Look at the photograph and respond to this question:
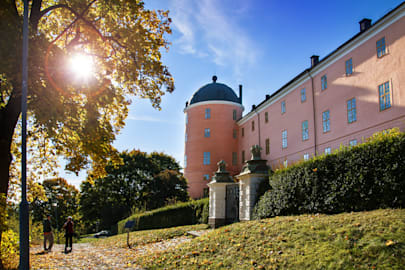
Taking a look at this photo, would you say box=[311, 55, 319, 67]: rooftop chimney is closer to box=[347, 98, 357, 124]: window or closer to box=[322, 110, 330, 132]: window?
box=[322, 110, 330, 132]: window

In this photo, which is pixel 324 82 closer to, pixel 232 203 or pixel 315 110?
pixel 315 110

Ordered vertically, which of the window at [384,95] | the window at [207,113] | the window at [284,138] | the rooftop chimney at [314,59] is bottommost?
the window at [284,138]

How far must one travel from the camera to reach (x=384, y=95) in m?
19.7

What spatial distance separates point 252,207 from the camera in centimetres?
1337

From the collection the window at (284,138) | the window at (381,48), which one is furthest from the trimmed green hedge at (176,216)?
the window at (381,48)

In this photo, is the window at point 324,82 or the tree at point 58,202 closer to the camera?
the window at point 324,82

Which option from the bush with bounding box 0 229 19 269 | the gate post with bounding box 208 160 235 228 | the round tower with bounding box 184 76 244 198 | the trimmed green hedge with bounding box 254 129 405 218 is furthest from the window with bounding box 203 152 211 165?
the bush with bounding box 0 229 19 269

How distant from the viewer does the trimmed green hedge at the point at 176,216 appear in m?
21.0

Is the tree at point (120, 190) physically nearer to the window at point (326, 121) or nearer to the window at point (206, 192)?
the window at point (206, 192)

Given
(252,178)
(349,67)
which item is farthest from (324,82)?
(252,178)

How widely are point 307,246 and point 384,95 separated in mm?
15742

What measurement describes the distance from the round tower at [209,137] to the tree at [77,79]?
2912 centimetres

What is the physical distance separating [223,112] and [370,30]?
988 inches

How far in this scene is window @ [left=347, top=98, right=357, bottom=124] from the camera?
22047 millimetres
